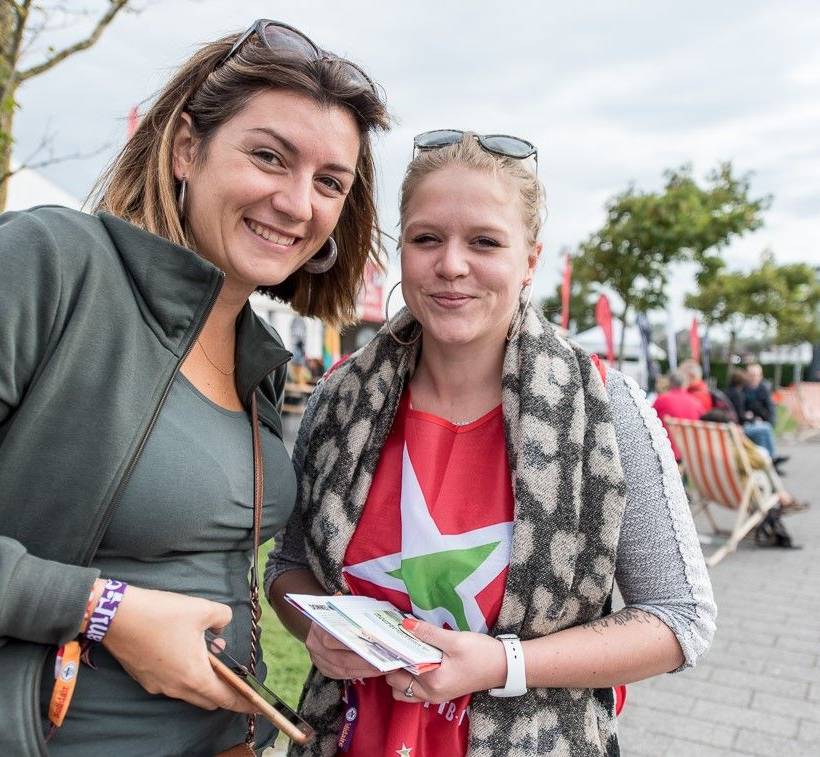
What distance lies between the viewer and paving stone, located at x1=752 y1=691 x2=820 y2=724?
3.90 meters

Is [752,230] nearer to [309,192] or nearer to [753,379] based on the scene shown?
[753,379]

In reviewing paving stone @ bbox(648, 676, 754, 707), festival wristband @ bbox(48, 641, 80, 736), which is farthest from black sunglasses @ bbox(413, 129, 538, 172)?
paving stone @ bbox(648, 676, 754, 707)

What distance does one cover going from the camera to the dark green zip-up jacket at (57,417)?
118cm

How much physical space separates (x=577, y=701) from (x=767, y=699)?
312 centimetres

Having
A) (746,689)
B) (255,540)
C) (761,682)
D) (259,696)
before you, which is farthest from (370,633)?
(761,682)

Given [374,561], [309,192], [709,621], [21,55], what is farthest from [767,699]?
[21,55]

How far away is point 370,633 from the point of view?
1385 millimetres

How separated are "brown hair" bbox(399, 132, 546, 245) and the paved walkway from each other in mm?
2753

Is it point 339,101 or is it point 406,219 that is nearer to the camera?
point 339,101

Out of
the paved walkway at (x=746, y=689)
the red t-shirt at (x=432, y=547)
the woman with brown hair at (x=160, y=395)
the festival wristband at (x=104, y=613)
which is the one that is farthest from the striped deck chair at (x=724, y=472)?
the festival wristband at (x=104, y=613)

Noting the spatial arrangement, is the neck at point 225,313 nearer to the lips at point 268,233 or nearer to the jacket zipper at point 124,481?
the lips at point 268,233

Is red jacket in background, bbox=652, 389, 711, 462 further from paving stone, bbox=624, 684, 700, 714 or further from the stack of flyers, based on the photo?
the stack of flyers

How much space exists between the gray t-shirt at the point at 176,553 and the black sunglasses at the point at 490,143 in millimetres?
782

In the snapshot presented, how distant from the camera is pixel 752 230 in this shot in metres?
19.2
